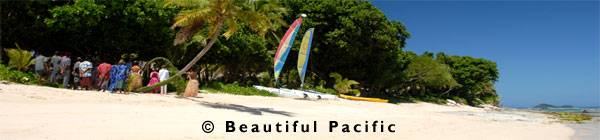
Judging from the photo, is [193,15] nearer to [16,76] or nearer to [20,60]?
[16,76]

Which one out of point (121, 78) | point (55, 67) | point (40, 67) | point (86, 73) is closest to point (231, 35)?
point (121, 78)

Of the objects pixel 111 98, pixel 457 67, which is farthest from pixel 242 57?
pixel 457 67

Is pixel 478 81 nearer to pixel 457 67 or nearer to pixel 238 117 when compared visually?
pixel 457 67

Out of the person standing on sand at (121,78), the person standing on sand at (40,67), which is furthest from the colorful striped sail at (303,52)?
the person standing on sand at (40,67)

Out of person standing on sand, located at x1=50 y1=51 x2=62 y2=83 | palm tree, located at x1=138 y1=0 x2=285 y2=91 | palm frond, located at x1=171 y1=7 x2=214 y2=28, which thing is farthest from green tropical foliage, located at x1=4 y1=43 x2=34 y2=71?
palm frond, located at x1=171 y1=7 x2=214 y2=28

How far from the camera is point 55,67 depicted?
11211 mm

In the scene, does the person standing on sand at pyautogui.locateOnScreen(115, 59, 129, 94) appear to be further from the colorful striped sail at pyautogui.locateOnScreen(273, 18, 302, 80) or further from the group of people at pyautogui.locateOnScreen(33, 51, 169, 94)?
the colorful striped sail at pyautogui.locateOnScreen(273, 18, 302, 80)

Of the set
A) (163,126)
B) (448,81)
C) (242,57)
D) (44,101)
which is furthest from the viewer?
(448,81)

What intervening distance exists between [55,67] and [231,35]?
624 centimetres

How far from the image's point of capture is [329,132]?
22.8 feet

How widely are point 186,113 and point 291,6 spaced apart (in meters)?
18.0

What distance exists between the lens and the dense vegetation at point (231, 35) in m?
13.2

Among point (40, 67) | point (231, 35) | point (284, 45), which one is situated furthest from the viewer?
point (284, 45)

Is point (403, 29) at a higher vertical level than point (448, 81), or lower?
higher
